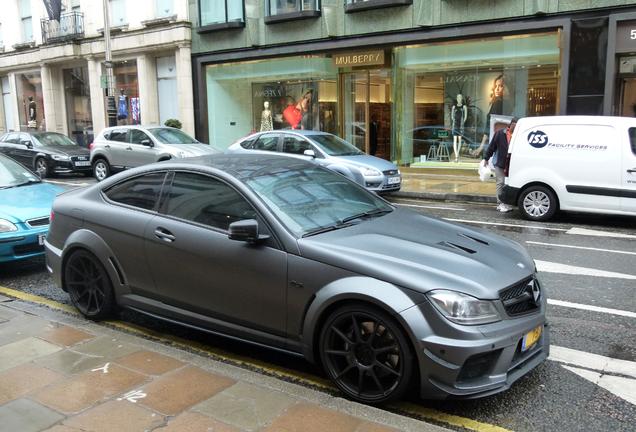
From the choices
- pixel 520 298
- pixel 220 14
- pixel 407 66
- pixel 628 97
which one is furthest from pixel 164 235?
pixel 220 14

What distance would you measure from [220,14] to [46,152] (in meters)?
7.95

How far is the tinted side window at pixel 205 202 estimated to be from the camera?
4.38 meters

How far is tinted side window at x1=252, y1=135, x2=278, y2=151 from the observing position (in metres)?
13.9

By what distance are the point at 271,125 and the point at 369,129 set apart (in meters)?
3.97

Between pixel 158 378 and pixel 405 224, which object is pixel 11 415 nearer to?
pixel 158 378

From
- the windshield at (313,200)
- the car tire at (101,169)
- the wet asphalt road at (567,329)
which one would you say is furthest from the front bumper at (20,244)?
the car tire at (101,169)

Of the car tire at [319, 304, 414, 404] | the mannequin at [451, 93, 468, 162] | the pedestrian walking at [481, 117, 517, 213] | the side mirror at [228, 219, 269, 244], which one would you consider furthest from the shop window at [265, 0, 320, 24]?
the car tire at [319, 304, 414, 404]

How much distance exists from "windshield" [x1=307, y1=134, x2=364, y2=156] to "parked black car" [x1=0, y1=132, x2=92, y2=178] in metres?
8.46

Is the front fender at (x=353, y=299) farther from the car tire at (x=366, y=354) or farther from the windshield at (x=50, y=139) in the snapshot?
the windshield at (x=50, y=139)

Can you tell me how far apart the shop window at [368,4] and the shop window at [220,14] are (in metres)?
4.47

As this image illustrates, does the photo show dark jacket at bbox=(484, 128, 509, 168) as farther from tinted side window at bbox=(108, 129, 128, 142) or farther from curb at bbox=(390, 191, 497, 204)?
tinted side window at bbox=(108, 129, 128, 142)

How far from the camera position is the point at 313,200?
4562 millimetres

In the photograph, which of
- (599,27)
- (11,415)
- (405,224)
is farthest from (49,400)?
(599,27)

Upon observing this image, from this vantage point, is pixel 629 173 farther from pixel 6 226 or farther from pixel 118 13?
pixel 118 13
